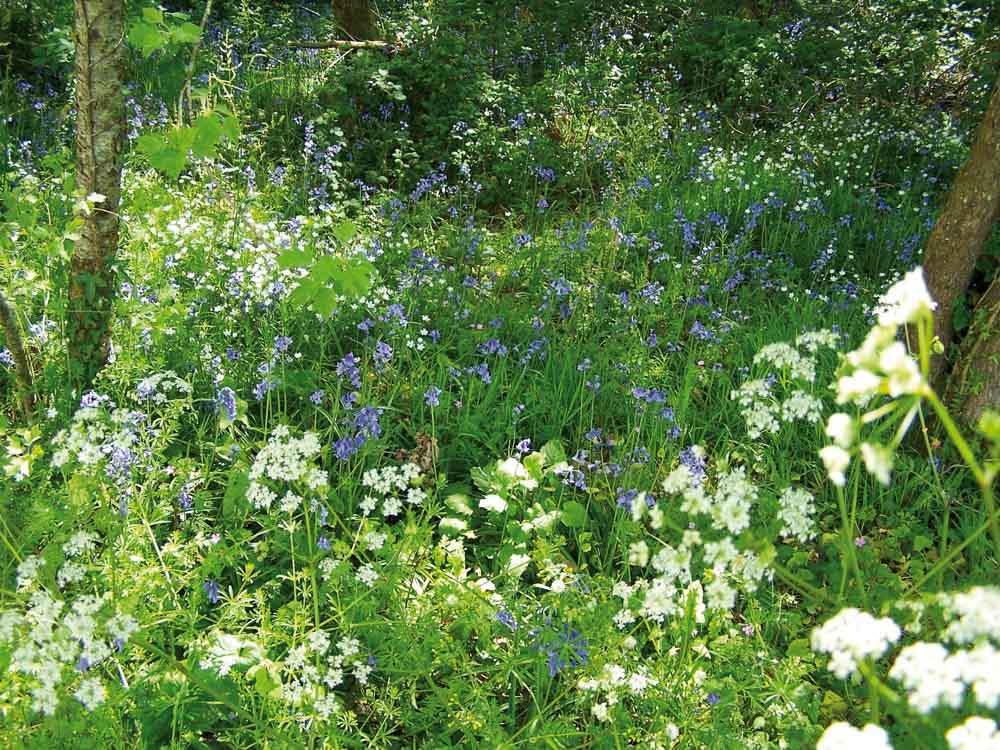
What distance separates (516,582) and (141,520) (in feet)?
3.91

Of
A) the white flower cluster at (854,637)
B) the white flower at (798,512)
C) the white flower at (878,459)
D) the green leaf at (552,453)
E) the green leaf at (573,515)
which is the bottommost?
the green leaf at (573,515)

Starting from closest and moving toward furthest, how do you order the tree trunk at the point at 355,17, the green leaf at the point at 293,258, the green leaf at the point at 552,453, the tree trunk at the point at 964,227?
the green leaf at the point at 293,258 → the green leaf at the point at 552,453 → the tree trunk at the point at 964,227 → the tree trunk at the point at 355,17

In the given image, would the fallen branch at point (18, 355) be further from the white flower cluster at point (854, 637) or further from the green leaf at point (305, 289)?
the white flower cluster at point (854, 637)

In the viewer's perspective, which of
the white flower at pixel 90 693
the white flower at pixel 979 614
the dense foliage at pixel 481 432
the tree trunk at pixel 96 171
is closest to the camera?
the white flower at pixel 979 614

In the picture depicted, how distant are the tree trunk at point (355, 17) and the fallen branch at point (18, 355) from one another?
4.87m

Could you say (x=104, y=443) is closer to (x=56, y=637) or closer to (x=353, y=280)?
(x=353, y=280)

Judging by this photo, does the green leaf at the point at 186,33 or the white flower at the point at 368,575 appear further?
the green leaf at the point at 186,33

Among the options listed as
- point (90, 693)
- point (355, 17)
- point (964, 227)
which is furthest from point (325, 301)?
point (355, 17)

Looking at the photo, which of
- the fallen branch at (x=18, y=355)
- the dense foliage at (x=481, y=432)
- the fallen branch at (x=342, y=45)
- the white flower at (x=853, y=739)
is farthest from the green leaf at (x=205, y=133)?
the fallen branch at (x=342, y=45)

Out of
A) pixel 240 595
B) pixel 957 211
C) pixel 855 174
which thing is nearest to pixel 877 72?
pixel 855 174

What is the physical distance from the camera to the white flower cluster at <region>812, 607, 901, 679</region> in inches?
46.2

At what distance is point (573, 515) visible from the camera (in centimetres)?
281

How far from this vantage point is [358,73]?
5.85m

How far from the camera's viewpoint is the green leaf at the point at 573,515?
2.80 meters
